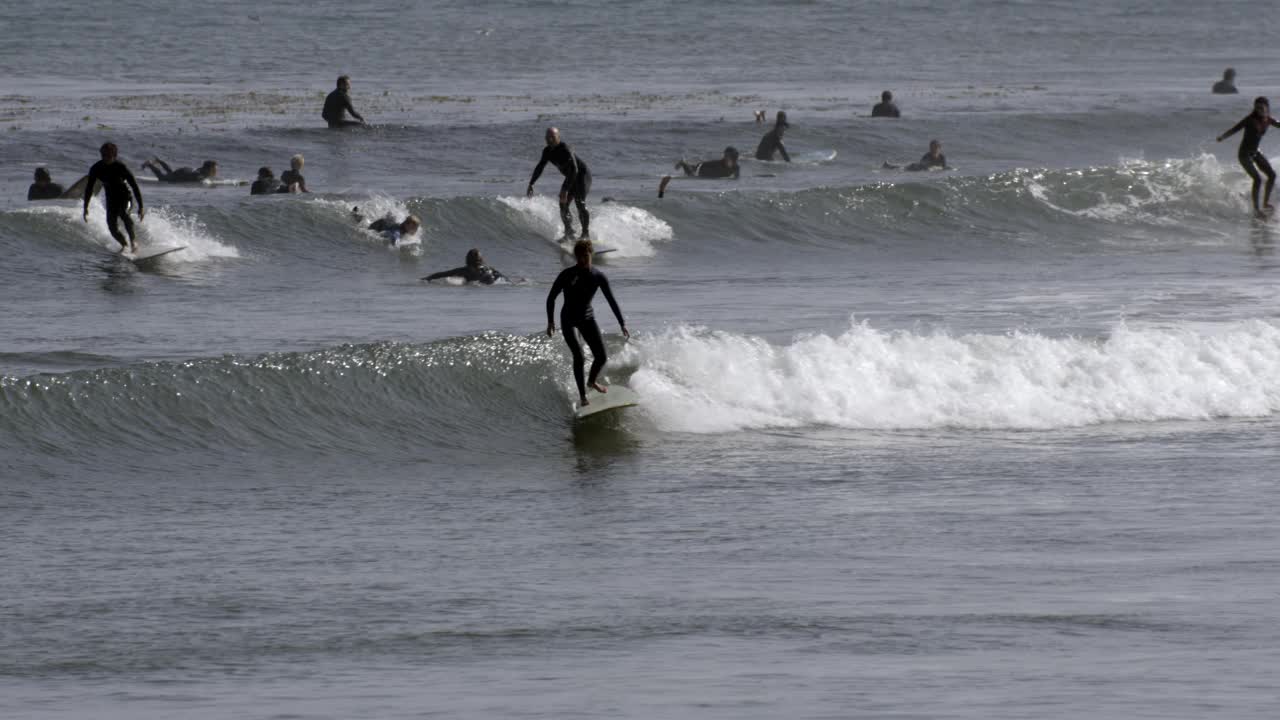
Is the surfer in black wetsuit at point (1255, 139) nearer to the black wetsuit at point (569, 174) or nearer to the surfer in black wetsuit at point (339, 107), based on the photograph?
the black wetsuit at point (569, 174)

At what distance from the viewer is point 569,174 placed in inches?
987

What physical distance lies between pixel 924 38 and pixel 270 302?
59.9 meters

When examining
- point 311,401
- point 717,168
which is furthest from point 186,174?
point 311,401

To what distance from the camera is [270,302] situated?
21.3 meters

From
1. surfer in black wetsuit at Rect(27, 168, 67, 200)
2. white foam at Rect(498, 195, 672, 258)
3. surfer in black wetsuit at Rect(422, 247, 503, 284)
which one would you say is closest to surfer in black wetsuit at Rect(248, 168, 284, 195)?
surfer in black wetsuit at Rect(27, 168, 67, 200)

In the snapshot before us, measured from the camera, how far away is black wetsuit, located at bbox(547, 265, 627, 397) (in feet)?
48.9

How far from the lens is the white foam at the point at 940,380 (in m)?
15.9

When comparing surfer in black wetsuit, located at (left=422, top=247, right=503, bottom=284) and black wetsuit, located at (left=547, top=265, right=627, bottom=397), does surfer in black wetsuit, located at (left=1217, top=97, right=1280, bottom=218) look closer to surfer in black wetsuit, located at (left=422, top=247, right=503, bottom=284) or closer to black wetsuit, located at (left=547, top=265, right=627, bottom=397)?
surfer in black wetsuit, located at (left=422, top=247, right=503, bottom=284)

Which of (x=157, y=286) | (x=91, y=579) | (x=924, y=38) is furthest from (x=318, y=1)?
(x=91, y=579)

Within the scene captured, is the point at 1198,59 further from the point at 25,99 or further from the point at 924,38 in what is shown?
the point at 25,99

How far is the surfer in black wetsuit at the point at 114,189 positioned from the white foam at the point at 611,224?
22.2 ft

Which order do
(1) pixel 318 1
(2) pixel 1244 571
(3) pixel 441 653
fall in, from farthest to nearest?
1. (1) pixel 318 1
2. (2) pixel 1244 571
3. (3) pixel 441 653

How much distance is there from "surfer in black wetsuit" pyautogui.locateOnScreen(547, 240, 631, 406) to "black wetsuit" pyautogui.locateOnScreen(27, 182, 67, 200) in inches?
574

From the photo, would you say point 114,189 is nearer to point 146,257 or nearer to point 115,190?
point 115,190
